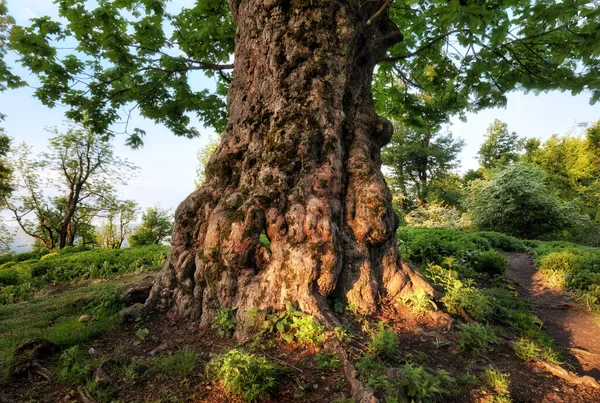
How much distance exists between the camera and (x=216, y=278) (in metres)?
3.41

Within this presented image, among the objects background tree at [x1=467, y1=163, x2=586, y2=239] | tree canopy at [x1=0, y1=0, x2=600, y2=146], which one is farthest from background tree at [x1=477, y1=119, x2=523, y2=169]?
tree canopy at [x1=0, y1=0, x2=600, y2=146]

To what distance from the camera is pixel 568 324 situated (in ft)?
16.4

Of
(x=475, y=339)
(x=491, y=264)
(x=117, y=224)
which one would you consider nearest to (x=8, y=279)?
(x=475, y=339)

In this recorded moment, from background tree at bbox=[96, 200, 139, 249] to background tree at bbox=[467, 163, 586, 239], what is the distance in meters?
27.9

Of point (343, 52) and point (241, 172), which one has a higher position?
point (343, 52)

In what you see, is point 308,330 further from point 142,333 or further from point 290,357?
point 142,333

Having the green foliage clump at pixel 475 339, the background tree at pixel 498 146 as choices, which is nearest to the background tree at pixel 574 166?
the background tree at pixel 498 146

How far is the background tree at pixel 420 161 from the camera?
1118 inches

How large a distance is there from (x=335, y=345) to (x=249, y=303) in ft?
3.58

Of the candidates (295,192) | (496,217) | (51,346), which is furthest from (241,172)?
(496,217)

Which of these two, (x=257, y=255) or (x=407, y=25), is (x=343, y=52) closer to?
(x=257, y=255)

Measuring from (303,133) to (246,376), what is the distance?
290 cm

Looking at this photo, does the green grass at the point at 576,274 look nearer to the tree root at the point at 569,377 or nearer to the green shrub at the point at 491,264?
the green shrub at the point at 491,264

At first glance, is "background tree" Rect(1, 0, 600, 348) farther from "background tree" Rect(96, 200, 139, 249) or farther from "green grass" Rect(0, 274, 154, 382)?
"background tree" Rect(96, 200, 139, 249)
